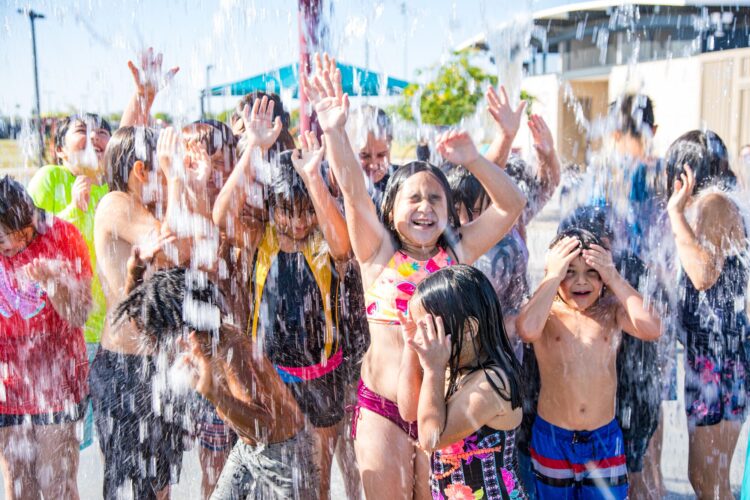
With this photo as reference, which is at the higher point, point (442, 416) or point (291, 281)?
point (291, 281)

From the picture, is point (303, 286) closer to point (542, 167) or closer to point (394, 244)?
point (394, 244)

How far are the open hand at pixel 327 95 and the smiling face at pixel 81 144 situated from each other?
1.54 meters

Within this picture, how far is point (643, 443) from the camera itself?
9.29 ft

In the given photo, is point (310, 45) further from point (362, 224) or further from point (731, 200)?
point (731, 200)

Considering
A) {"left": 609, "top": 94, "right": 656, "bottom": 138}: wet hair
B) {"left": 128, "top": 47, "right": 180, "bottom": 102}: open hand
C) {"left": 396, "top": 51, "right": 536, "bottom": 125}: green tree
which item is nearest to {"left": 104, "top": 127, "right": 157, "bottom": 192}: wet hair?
{"left": 128, "top": 47, "right": 180, "bottom": 102}: open hand

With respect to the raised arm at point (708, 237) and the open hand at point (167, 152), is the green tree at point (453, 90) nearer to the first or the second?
the raised arm at point (708, 237)

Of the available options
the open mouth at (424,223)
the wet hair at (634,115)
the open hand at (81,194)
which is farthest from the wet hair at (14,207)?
the wet hair at (634,115)

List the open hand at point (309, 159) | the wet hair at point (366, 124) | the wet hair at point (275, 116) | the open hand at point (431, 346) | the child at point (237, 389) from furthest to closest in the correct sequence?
1. the wet hair at point (366, 124)
2. the wet hair at point (275, 116)
3. the open hand at point (309, 159)
4. the child at point (237, 389)
5. the open hand at point (431, 346)

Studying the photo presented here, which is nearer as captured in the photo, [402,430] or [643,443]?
[402,430]

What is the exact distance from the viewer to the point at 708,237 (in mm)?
2980

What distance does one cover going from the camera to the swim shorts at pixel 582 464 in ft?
8.18

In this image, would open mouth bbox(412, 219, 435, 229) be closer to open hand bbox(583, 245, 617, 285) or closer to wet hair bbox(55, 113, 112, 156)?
open hand bbox(583, 245, 617, 285)

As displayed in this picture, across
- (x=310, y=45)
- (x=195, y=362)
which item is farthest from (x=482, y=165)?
(x=310, y=45)

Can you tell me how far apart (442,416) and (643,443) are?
1156 mm
